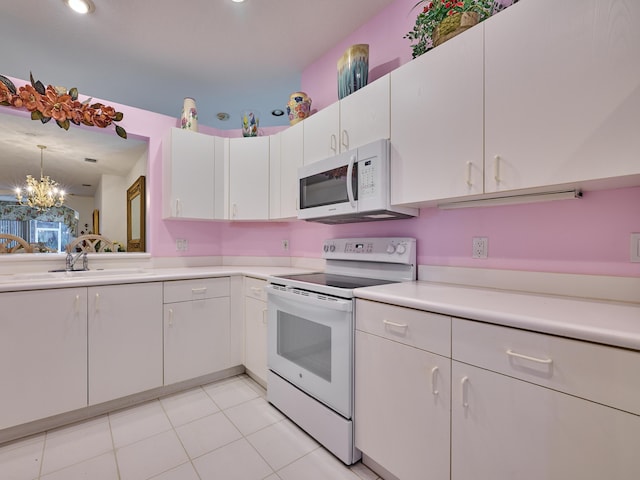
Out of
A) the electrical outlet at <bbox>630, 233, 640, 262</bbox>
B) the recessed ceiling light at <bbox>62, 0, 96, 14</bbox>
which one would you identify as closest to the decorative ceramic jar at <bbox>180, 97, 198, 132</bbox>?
the recessed ceiling light at <bbox>62, 0, 96, 14</bbox>

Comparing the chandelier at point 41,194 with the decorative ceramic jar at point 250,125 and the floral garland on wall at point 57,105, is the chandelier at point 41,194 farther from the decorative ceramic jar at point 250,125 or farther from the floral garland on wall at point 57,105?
the decorative ceramic jar at point 250,125

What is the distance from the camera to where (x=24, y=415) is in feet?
5.44

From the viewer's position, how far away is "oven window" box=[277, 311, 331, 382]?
1.61 meters

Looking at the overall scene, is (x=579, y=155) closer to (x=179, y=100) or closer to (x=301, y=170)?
(x=301, y=170)

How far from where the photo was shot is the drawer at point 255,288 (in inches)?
86.8

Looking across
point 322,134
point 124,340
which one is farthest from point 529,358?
Answer: point 124,340

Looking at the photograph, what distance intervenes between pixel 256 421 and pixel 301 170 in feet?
5.61

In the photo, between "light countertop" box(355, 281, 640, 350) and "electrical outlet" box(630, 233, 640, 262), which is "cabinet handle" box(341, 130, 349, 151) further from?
"electrical outlet" box(630, 233, 640, 262)

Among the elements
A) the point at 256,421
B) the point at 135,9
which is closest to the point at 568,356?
the point at 256,421

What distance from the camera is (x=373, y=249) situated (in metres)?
1.99

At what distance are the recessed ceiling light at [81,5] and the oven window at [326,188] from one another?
1.79 m

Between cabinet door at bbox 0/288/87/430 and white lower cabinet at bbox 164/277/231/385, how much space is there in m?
0.49

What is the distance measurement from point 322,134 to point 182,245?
1.77 m

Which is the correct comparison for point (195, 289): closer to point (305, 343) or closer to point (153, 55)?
point (305, 343)
